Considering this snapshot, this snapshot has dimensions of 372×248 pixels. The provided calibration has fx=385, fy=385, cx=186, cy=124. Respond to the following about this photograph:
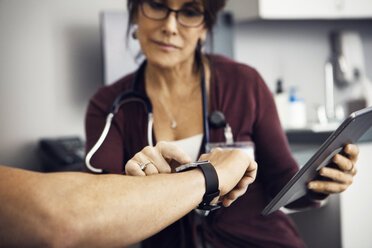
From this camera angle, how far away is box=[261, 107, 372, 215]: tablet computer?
0.49 metres

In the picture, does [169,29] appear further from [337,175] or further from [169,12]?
[337,175]

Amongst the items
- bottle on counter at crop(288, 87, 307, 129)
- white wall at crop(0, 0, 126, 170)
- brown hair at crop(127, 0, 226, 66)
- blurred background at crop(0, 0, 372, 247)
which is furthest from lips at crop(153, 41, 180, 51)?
bottle on counter at crop(288, 87, 307, 129)

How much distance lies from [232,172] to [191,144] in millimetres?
256

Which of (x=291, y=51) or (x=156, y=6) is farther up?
(x=156, y=6)

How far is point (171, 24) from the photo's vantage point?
30.1 inches

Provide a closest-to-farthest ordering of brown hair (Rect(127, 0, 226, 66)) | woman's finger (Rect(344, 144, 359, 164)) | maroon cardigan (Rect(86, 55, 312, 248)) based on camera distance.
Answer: woman's finger (Rect(344, 144, 359, 164))
maroon cardigan (Rect(86, 55, 312, 248))
brown hair (Rect(127, 0, 226, 66))

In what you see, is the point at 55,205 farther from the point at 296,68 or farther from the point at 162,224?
the point at 296,68

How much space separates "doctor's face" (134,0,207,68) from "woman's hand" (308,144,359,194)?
0.39 m

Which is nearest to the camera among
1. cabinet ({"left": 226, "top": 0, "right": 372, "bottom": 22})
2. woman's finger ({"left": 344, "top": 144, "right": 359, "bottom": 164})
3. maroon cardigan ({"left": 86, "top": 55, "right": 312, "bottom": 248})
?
woman's finger ({"left": 344, "top": 144, "right": 359, "bottom": 164})

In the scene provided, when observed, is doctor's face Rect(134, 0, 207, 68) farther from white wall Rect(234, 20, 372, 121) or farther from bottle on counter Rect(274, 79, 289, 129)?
white wall Rect(234, 20, 372, 121)

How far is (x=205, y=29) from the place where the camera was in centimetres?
87

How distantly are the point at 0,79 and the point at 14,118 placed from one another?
136 millimetres

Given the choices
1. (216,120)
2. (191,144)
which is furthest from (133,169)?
(216,120)

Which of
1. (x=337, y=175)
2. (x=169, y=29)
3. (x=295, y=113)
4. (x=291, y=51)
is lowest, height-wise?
(x=295, y=113)
